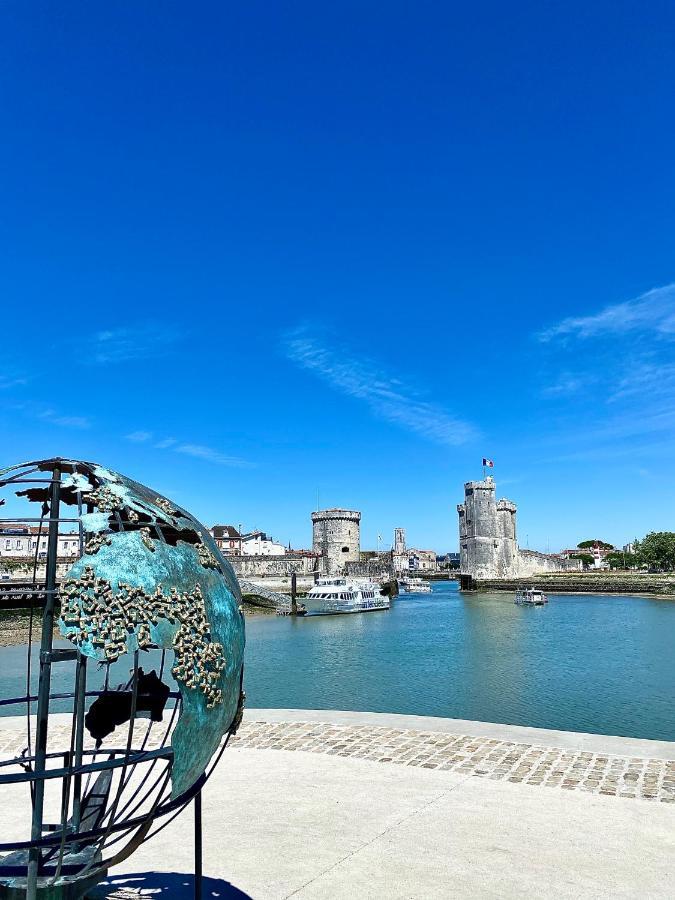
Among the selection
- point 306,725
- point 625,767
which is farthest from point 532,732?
point 306,725

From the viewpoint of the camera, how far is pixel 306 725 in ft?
35.1

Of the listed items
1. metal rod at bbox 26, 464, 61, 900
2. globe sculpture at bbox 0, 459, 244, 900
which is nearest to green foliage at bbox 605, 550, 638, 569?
globe sculpture at bbox 0, 459, 244, 900

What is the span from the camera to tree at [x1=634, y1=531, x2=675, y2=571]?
89.8 m

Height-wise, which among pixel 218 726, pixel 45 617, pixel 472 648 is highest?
pixel 45 617

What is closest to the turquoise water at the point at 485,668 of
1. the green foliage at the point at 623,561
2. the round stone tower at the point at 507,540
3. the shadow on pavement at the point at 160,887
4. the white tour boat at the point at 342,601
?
the white tour boat at the point at 342,601

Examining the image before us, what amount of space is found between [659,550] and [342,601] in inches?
2250

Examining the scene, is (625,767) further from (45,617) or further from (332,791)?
(45,617)

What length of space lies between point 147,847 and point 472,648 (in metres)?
24.8

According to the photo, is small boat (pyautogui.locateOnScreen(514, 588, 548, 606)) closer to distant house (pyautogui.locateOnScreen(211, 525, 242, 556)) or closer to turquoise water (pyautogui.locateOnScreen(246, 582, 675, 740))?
turquoise water (pyautogui.locateOnScreen(246, 582, 675, 740))

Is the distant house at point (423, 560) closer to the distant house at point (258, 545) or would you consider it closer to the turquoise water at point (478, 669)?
the distant house at point (258, 545)

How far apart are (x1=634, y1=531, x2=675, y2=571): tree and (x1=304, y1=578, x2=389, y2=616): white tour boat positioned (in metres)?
50.3

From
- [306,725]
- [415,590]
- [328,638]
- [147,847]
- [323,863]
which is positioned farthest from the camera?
[415,590]

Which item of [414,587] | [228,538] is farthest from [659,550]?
[228,538]

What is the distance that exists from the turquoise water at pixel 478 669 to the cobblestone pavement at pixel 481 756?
6.05 m
